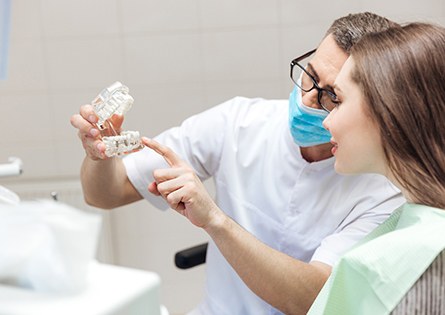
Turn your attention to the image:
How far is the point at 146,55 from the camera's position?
2.40 metres

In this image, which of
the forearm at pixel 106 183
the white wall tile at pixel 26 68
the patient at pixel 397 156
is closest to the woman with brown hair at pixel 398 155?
the patient at pixel 397 156

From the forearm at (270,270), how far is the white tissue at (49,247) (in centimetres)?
77

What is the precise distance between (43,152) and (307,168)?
1.36 meters

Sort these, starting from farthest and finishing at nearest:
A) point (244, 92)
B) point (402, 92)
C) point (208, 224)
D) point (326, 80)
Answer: point (244, 92) → point (326, 80) → point (208, 224) → point (402, 92)

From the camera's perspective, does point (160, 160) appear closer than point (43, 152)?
Yes

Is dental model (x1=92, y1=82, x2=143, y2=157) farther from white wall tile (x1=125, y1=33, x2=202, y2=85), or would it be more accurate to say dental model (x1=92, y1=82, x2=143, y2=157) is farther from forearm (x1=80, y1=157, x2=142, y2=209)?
white wall tile (x1=125, y1=33, x2=202, y2=85)

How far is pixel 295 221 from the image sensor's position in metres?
1.47

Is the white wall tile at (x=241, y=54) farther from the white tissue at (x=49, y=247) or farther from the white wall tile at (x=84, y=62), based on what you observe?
the white tissue at (x=49, y=247)

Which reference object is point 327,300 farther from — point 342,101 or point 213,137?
point 213,137

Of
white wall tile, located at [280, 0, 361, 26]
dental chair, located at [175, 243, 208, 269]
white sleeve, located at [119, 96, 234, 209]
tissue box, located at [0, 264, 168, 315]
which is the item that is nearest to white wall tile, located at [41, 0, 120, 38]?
white wall tile, located at [280, 0, 361, 26]

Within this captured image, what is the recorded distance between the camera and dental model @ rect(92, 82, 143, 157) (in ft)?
4.00

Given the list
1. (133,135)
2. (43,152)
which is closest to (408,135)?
(133,135)

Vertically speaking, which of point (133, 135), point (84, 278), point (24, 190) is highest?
point (84, 278)

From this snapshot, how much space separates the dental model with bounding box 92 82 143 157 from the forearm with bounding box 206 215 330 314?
0.75ft
